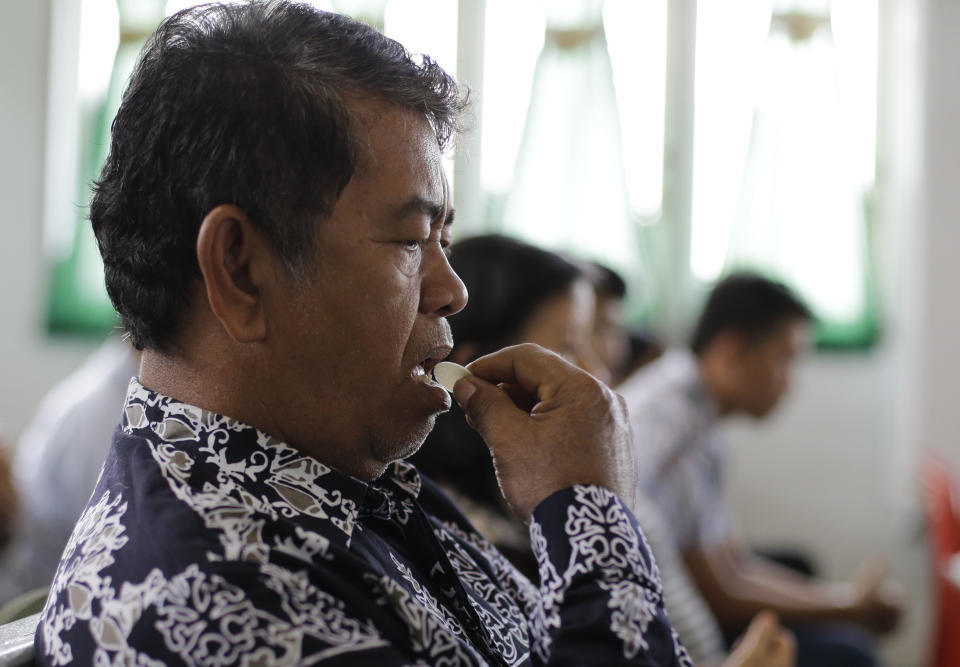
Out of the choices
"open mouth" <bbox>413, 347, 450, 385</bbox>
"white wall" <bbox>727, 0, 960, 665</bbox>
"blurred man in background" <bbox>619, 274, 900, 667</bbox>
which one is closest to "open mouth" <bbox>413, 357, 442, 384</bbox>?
"open mouth" <bbox>413, 347, 450, 385</bbox>

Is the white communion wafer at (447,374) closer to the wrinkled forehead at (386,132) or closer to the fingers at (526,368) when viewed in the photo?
the fingers at (526,368)

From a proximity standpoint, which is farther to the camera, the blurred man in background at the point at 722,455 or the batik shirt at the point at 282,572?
the blurred man in background at the point at 722,455

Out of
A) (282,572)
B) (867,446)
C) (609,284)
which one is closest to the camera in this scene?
(282,572)

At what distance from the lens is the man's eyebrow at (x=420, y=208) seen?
0.90 m

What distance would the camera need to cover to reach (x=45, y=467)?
246 centimetres

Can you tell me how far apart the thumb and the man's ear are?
21 centimetres

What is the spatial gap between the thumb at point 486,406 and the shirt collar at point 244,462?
0.45 feet

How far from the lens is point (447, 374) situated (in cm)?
99

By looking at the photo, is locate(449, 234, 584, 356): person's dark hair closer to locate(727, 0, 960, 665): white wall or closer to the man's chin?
the man's chin

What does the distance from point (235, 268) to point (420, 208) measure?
0.17 m

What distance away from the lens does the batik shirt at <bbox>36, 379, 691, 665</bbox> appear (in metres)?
0.72

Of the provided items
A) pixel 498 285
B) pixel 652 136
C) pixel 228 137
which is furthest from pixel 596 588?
pixel 652 136

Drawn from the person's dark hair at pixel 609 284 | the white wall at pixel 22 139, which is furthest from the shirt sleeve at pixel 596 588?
the white wall at pixel 22 139

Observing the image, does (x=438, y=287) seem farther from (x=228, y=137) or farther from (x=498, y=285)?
(x=498, y=285)
